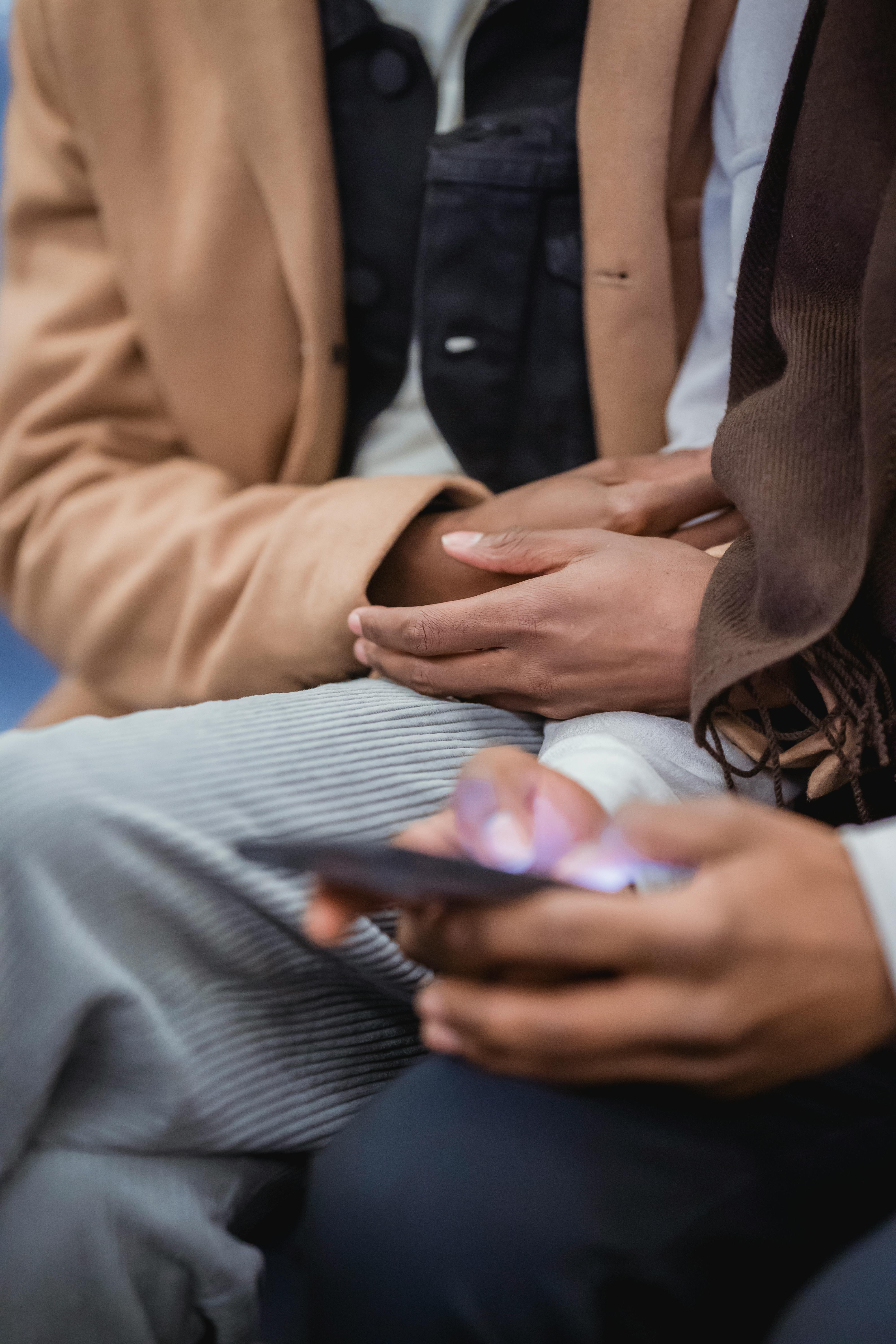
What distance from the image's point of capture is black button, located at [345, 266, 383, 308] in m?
0.69

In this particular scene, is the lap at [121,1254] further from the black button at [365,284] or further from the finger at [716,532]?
the black button at [365,284]

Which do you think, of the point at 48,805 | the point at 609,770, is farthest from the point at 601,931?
the point at 48,805

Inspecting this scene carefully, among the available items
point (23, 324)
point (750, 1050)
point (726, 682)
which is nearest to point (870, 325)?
point (726, 682)

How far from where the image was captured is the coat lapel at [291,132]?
63 centimetres

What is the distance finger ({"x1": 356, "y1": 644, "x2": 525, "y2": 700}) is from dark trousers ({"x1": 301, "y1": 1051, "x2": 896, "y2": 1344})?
0.20 m

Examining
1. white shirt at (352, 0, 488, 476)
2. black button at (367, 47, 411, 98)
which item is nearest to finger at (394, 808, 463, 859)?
white shirt at (352, 0, 488, 476)

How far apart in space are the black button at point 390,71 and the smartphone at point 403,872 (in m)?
0.59

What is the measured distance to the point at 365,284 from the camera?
69 centimetres

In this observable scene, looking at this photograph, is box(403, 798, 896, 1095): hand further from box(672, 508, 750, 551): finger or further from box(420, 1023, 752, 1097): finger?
box(672, 508, 750, 551): finger

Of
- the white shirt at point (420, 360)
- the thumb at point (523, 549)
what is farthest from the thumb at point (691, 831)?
the white shirt at point (420, 360)

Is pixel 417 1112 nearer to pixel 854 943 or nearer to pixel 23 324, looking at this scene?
pixel 854 943

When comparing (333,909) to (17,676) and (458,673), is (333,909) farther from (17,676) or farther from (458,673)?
(17,676)

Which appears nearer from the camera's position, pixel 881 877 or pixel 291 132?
pixel 881 877

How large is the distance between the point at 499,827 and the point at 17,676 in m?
0.85
